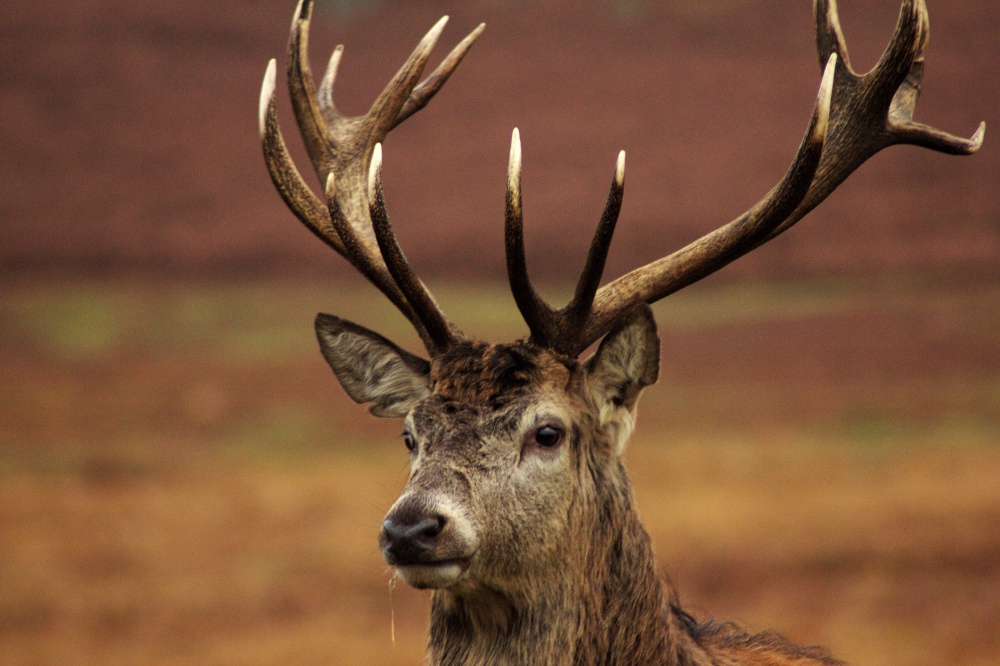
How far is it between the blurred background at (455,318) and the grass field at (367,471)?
2.1 inches

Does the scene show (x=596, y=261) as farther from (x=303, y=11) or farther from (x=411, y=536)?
(x=303, y=11)

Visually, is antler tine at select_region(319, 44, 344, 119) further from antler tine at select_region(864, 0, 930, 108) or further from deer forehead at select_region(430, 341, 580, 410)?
antler tine at select_region(864, 0, 930, 108)

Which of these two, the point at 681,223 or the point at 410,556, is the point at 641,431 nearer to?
the point at 681,223

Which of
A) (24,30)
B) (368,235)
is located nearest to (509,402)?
(368,235)

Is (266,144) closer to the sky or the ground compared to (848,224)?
closer to the ground

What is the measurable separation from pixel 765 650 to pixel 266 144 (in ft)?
10.2

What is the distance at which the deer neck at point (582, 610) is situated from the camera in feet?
13.5

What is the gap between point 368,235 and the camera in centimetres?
533

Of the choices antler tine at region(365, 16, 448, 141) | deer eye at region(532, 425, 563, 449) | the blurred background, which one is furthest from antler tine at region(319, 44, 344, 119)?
the blurred background

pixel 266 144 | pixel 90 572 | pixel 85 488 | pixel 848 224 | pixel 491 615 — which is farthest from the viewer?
pixel 848 224

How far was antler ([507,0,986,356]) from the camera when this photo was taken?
4.30m

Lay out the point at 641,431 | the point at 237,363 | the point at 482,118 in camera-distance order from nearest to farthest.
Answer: the point at 641,431 < the point at 237,363 < the point at 482,118

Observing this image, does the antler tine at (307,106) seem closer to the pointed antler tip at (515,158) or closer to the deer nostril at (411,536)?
the pointed antler tip at (515,158)

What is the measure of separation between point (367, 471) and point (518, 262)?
1207 centimetres
